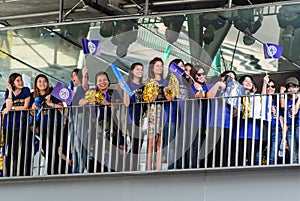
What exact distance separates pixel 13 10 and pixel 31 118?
12.5 feet

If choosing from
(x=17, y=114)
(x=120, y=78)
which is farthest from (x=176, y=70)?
(x=17, y=114)

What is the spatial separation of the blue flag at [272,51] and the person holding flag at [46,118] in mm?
2408

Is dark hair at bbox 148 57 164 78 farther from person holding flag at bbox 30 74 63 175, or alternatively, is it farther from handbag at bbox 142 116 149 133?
person holding flag at bbox 30 74 63 175

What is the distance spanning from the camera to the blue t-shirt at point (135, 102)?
34.2ft

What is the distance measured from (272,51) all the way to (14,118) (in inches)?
120

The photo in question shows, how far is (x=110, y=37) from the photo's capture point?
1190 centimetres

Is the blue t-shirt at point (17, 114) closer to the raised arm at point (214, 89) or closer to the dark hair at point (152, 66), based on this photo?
the dark hair at point (152, 66)

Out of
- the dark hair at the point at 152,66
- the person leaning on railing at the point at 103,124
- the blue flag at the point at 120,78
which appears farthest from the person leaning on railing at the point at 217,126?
the person leaning on railing at the point at 103,124

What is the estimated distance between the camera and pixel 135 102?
34.2ft

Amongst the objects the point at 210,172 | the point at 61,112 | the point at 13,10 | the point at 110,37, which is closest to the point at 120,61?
the point at 110,37

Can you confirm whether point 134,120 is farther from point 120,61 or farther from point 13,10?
point 13,10

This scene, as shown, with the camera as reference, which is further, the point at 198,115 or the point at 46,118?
the point at 46,118

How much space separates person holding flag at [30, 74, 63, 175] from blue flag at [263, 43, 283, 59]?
7.90 feet

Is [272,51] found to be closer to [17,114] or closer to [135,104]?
[135,104]
